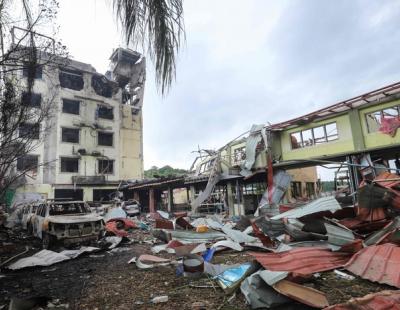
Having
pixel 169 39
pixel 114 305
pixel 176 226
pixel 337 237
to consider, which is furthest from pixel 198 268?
pixel 176 226

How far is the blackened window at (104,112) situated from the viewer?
3391 cm

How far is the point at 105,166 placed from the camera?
108 ft

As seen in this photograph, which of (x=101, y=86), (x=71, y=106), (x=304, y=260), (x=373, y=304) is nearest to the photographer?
(x=373, y=304)

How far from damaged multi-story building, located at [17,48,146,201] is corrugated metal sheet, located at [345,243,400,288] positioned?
26.8 metres

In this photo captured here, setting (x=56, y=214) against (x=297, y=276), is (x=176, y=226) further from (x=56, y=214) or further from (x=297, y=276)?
(x=297, y=276)

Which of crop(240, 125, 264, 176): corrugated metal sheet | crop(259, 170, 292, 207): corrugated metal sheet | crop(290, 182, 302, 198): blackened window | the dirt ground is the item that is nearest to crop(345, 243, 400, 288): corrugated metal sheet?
the dirt ground

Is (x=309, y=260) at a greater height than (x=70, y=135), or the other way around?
(x=70, y=135)

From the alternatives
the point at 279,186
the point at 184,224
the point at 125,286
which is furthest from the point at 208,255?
the point at 279,186

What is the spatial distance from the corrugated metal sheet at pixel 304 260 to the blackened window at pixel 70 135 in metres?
30.9

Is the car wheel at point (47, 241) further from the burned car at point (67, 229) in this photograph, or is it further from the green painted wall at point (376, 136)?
the green painted wall at point (376, 136)

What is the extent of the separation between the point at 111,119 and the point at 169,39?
3510cm

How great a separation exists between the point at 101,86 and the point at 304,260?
35.0 metres

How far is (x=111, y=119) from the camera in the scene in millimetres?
34406

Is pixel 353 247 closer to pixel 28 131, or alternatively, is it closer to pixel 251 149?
pixel 28 131
